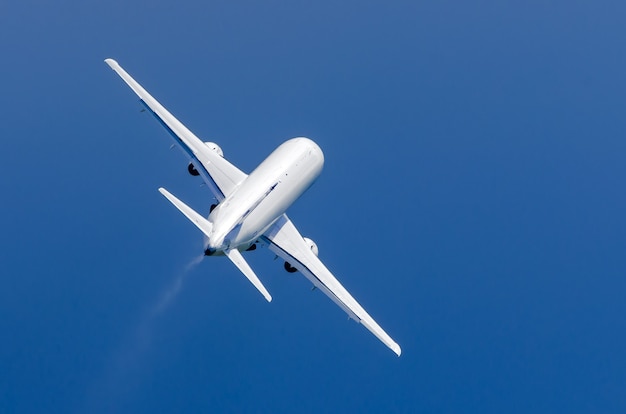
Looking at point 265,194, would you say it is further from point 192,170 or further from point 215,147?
point 192,170

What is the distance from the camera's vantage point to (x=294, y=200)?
263 feet

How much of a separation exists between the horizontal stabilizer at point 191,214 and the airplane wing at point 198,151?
8008 millimetres

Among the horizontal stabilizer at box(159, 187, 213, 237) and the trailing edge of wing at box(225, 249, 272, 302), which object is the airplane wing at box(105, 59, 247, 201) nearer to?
the horizontal stabilizer at box(159, 187, 213, 237)

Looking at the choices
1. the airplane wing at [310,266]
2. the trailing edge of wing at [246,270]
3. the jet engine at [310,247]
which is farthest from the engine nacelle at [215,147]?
the trailing edge of wing at [246,270]

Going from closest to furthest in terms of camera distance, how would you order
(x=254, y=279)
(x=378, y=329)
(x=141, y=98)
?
1. (x=254, y=279)
2. (x=378, y=329)
3. (x=141, y=98)

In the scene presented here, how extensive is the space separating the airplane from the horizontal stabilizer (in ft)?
0.96

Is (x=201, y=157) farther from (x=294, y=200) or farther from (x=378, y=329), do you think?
(x=378, y=329)

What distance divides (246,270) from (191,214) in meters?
5.85

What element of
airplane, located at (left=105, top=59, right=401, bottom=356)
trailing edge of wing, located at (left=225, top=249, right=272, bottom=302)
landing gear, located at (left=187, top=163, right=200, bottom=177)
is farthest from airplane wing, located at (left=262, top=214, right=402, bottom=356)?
landing gear, located at (left=187, top=163, right=200, bottom=177)

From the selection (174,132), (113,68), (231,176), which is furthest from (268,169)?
(113,68)

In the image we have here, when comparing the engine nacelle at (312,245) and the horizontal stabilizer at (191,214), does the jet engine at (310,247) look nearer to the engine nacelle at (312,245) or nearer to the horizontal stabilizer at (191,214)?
the engine nacelle at (312,245)

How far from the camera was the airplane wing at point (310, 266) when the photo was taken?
74750 mm

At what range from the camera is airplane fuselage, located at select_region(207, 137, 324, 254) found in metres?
73.3

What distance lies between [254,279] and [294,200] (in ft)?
43.6
